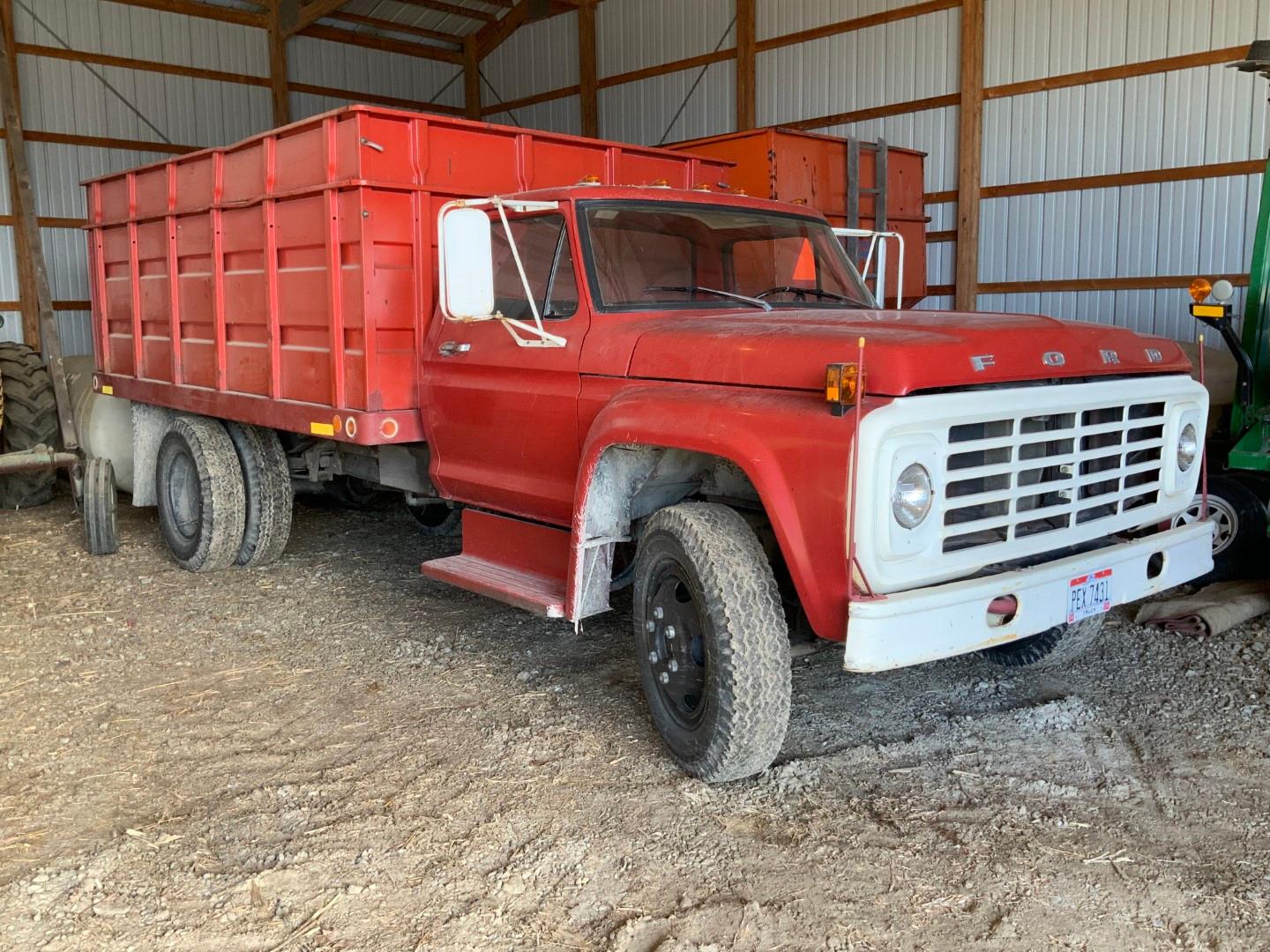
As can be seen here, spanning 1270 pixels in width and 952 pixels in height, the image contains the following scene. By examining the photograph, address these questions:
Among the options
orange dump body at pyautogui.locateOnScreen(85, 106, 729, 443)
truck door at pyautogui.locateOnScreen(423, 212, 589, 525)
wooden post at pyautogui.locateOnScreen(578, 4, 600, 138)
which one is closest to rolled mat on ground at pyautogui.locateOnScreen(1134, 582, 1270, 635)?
truck door at pyautogui.locateOnScreen(423, 212, 589, 525)

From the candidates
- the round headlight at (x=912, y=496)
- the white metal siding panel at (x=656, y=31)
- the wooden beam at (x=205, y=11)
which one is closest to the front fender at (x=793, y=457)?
the round headlight at (x=912, y=496)

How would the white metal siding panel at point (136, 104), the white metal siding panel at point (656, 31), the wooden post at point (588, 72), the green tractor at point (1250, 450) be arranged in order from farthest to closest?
the wooden post at point (588, 72) → the white metal siding panel at point (656, 31) → the white metal siding panel at point (136, 104) → the green tractor at point (1250, 450)

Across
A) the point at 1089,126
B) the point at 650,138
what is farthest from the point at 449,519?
the point at 650,138

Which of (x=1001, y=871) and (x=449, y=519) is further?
(x=449, y=519)

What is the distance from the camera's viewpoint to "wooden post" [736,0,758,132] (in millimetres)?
14625

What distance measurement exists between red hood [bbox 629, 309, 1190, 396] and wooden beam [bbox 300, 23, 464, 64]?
1502 cm

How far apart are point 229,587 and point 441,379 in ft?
7.78

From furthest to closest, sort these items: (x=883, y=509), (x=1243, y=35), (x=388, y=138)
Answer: (x=1243, y=35)
(x=388, y=138)
(x=883, y=509)

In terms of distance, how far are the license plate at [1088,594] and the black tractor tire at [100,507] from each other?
6053 millimetres

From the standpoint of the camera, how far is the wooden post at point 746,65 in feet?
48.0

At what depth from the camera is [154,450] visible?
25.0 feet

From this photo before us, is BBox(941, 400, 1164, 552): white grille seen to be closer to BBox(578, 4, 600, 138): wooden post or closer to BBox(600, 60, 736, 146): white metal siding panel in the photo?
BBox(600, 60, 736, 146): white metal siding panel

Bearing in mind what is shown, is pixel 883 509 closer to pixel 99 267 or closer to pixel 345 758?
pixel 345 758

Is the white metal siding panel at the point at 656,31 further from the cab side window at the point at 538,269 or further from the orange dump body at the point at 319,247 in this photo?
the cab side window at the point at 538,269
